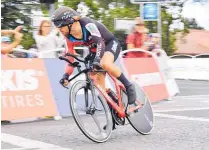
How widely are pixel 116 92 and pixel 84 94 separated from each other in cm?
60

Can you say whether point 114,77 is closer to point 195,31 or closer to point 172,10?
point 172,10

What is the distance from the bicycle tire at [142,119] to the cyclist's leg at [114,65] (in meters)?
0.11

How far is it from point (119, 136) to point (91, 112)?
79cm

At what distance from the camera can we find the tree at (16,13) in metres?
21.4

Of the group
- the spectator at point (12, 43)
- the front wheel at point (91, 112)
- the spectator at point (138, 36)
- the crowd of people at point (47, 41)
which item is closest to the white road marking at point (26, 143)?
the front wheel at point (91, 112)

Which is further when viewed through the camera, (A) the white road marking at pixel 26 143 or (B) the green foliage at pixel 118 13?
(B) the green foliage at pixel 118 13

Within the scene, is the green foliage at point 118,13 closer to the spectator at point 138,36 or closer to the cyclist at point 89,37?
the spectator at point 138,36

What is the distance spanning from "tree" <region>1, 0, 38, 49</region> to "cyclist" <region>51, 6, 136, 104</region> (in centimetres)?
1404

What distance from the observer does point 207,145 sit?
271 inches

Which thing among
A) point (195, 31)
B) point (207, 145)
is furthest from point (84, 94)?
point (195, 31)

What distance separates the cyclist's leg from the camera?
720 centimetres

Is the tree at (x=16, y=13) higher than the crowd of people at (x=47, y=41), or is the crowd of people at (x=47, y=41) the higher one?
the crowd of people at (x=47, y=41)

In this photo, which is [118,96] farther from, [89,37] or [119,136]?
[89,37]

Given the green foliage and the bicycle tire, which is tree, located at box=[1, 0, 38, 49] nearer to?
the bicycle tire
